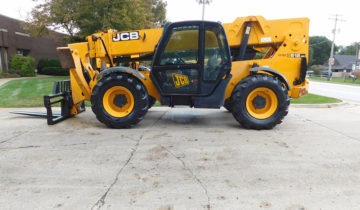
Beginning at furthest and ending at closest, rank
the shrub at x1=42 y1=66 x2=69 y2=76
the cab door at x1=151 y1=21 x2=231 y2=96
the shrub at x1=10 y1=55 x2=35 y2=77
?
the shrub at x1=42 y1=66 x2=69 y2=76, the shrub at x1=10 y1=55 x2=35 y2=77, the cab door at x1=151 y1=21 x2=231 y2=96

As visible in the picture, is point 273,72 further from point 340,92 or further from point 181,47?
point 340,92

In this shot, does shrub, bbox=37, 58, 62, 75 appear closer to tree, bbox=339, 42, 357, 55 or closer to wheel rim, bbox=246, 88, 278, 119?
wheel rim, bbox=246, 88, 278, 119

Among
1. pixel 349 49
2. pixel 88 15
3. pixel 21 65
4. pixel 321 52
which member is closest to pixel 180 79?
pixel 88 15

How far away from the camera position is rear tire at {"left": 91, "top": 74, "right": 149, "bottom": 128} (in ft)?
Answer: 15.4

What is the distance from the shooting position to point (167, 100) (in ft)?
15.9

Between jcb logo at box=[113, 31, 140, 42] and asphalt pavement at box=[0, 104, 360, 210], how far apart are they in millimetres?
1991

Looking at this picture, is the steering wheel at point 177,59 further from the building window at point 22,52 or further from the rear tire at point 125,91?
the building window at point 22,52

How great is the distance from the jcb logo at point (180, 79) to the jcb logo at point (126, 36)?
4.19 feet

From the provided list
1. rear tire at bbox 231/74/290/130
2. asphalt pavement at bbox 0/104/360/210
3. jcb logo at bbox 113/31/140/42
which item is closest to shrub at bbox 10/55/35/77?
asphalt pavement at bbox 0/104/360/210

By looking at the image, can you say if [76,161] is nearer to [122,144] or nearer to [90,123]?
[122,144]

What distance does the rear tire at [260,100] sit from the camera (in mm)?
4527

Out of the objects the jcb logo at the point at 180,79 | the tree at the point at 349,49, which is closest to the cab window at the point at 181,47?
the jcb logo at the point at 180,79

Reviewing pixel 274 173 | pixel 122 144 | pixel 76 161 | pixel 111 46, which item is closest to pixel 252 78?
pixel 274 173

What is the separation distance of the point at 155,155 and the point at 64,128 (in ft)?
8.38
